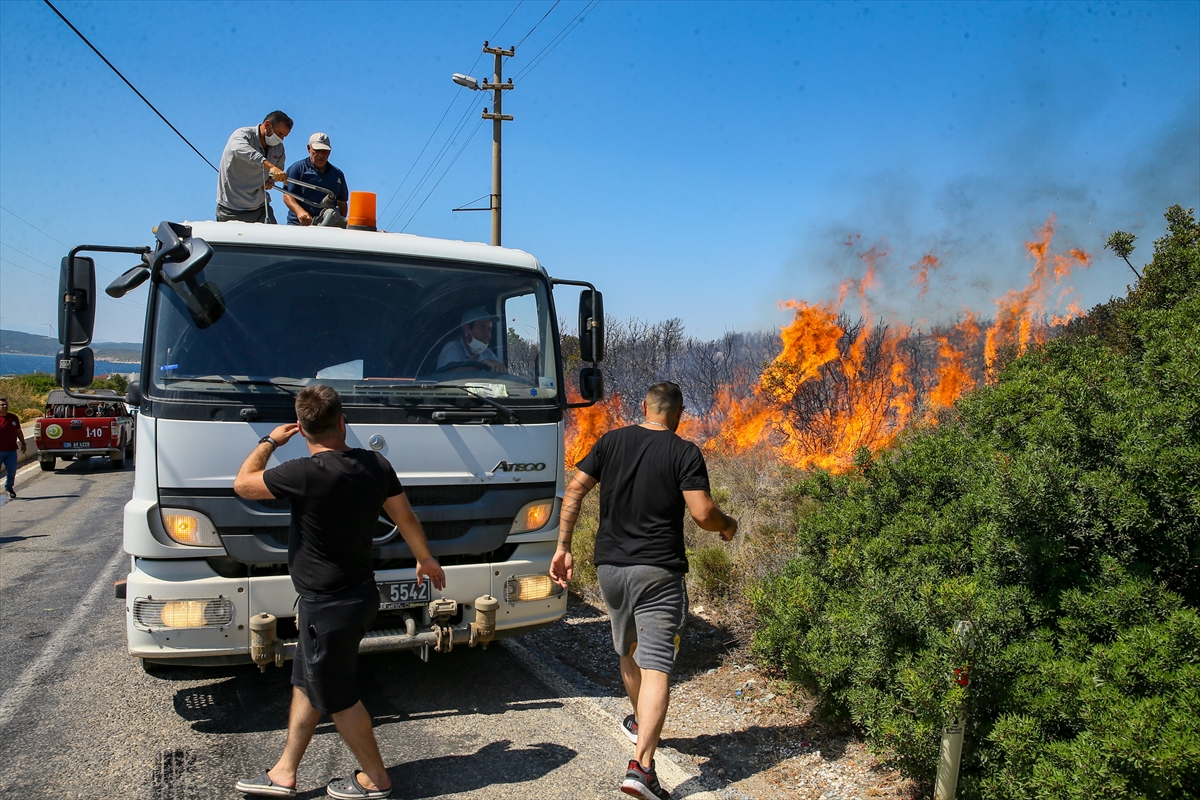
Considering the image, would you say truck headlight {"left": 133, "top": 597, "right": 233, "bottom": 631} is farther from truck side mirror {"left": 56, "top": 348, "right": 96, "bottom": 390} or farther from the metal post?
the metal post

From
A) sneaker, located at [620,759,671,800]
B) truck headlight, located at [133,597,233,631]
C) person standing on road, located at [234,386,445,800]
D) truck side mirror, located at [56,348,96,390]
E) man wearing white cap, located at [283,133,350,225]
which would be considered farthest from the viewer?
man wearing white cap, located at [283,133,350,225]

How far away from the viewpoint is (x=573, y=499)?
14.1 ft

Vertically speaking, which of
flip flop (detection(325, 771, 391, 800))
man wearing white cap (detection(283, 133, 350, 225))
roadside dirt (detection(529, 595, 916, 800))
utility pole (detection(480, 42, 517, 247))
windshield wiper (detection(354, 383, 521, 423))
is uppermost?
utility pole (detection(480, 42, 517, 247))

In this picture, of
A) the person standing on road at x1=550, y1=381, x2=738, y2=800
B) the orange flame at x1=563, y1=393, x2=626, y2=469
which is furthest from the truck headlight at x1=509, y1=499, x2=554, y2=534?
the orange flame at x1=563, y1=393, x2=626, y2=469

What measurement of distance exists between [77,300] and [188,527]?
1590mm

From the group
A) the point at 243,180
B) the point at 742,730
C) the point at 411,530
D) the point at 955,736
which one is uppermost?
the point at 243,180

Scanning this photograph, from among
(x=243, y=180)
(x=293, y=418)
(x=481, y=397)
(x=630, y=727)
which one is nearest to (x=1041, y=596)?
(x=630, y=727)

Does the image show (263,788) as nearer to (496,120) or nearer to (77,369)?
(77,369)

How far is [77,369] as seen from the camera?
4766 millimetres

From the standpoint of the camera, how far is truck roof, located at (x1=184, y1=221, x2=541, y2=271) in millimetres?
4797

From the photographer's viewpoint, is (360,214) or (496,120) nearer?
(360,214)

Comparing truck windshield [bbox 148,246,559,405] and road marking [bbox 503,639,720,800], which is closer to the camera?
Answer: road marking [bbox 503,639,720,800]

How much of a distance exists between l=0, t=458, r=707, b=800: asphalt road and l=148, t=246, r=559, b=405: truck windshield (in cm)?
188

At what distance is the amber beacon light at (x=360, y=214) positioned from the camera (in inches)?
228
